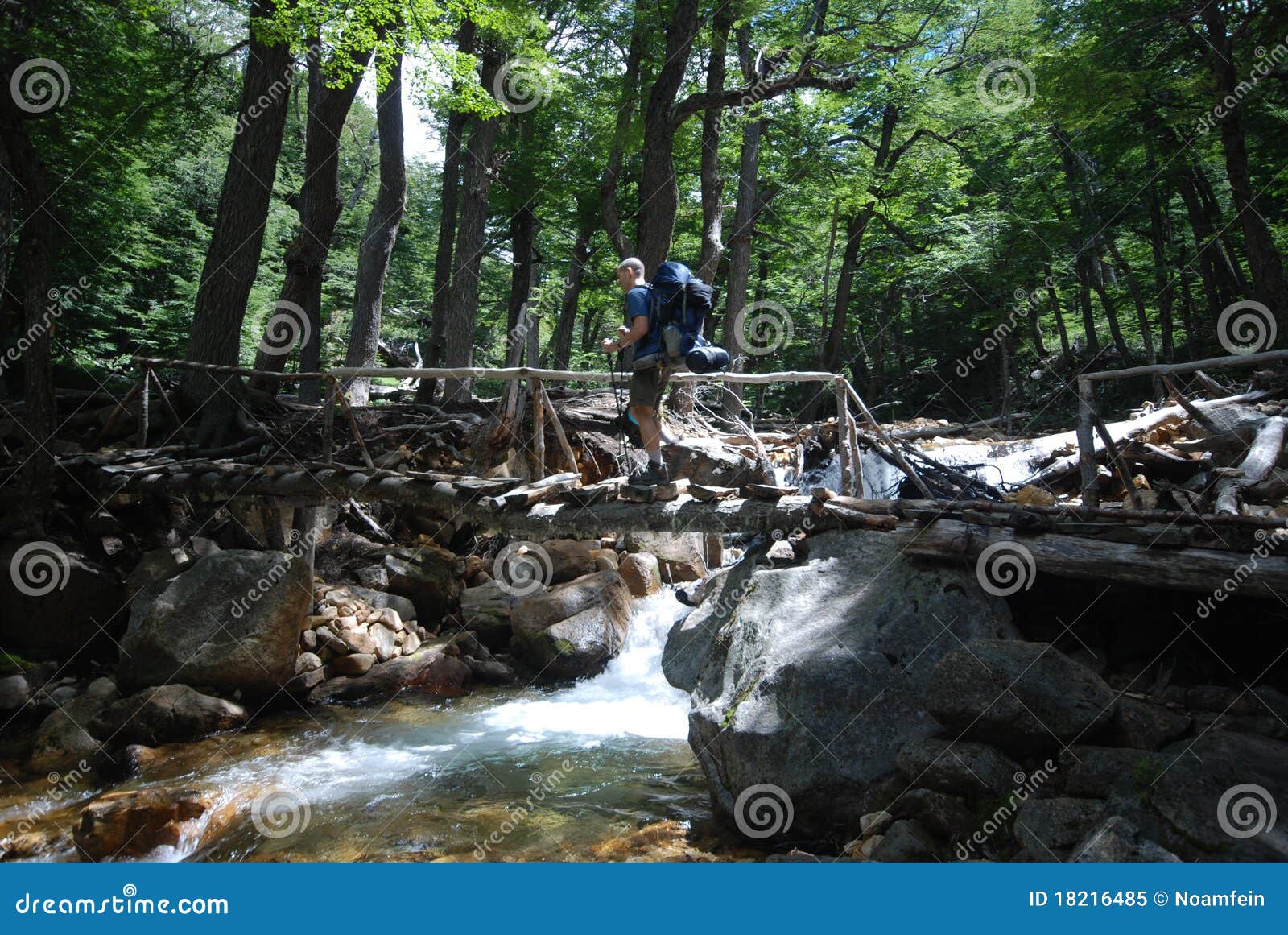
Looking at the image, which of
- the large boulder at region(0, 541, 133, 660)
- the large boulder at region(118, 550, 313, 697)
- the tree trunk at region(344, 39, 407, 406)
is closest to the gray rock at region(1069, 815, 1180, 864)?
the large boulder at region(118, 550, 313, 697)

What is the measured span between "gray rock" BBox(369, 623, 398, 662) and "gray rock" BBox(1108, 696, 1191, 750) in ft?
22.6

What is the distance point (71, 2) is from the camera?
35.9 ft

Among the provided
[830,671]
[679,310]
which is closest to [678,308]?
[679,310]

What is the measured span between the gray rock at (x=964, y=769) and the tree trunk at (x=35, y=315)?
331 inches

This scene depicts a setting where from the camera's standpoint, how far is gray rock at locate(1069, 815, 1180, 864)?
3.20 meters

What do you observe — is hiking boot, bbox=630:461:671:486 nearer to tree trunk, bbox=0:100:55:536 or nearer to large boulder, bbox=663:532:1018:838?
large boulder, bbox=663:532:1018:838

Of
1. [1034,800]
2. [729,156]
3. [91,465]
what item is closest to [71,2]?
[91,465]

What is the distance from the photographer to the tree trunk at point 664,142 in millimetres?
11156

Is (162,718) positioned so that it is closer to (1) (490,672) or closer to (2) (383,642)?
(2) (383,642)

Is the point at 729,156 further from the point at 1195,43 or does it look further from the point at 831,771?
the point at 831,771

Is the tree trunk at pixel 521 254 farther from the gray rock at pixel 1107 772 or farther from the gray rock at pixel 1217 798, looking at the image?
the gray rock at pixel 1217 798

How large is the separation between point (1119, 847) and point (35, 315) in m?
9.35

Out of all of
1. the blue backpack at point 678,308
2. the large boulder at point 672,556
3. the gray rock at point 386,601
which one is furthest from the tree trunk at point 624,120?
the blue backpack at point 678,308

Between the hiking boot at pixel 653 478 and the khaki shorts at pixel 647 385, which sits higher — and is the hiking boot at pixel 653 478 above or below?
below
